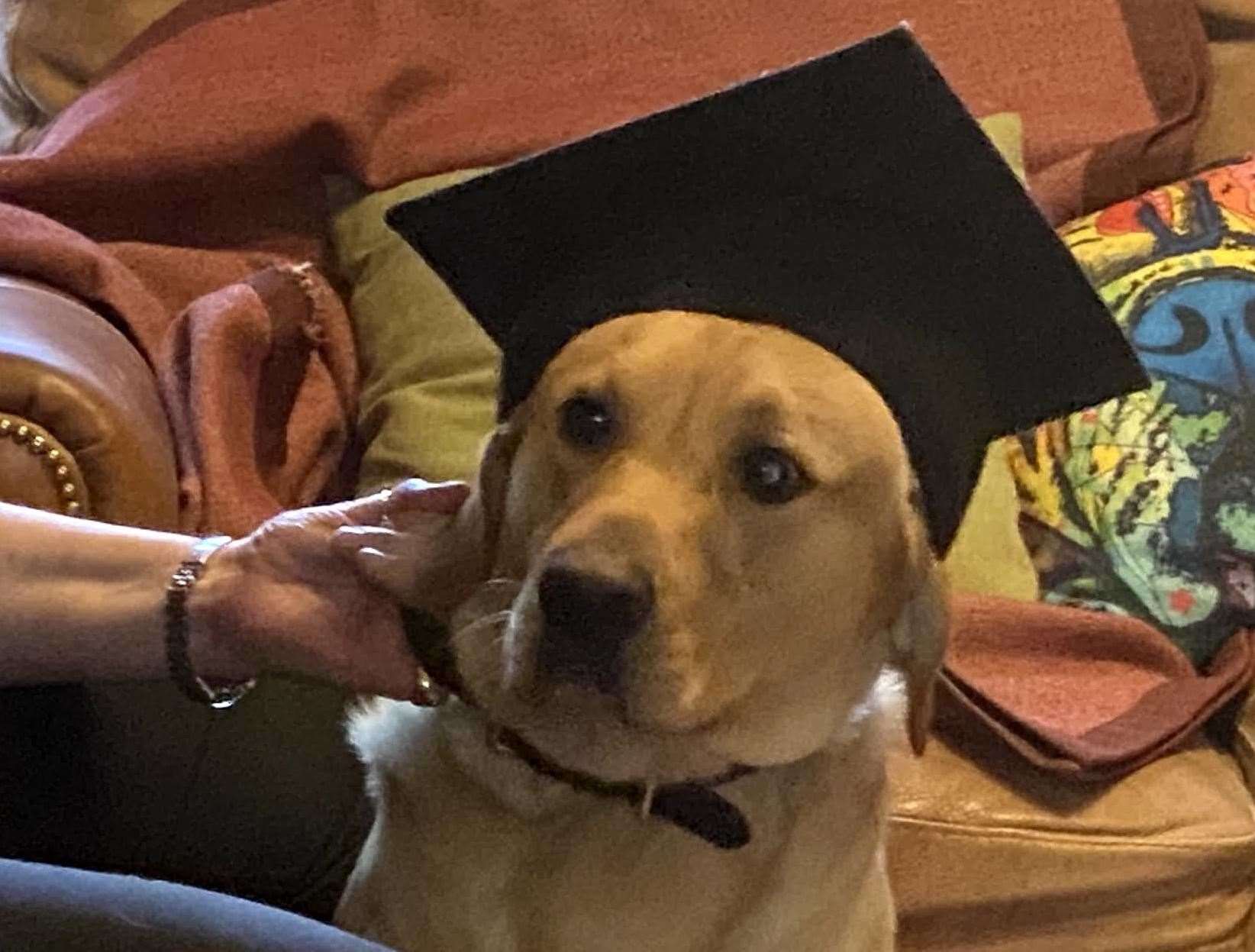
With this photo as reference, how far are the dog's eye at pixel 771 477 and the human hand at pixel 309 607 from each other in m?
0.23

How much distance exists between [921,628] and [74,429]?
27.6 inches

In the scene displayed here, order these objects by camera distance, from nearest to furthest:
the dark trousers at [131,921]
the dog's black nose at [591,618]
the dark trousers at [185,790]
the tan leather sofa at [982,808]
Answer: the dark trousers at [131,921] < the dog's black nose at [591,618] < the dark trousers at [185,790] < the tan leather sofa at [982,808]

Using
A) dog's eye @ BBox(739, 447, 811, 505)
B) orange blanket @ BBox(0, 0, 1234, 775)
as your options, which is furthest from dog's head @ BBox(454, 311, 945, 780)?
orange blanket @ BBox(0, 0, 1234, 775)

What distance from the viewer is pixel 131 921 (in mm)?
730

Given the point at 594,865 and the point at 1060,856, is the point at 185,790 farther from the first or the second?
the point at 1060,856

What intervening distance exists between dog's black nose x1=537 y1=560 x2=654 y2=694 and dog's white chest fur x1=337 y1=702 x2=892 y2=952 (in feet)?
0.46

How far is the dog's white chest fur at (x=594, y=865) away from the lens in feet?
3.45

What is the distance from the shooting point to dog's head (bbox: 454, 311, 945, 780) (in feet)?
3.09

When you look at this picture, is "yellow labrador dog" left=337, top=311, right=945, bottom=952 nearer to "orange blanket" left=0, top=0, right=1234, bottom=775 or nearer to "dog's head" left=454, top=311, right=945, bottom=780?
"dog's head" left=454, top=311, right=945, bottom=780

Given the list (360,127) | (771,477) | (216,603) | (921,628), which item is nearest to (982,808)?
(921,628)

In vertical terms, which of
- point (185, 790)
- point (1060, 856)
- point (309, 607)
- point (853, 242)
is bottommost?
point (1060, 856)

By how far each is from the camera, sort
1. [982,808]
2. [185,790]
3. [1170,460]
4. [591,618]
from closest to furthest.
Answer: [591,618], [185,790], [982,808], [1170,460]

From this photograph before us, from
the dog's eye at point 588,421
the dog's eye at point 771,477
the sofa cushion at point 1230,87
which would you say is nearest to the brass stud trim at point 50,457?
the dog's eye at point 588,421

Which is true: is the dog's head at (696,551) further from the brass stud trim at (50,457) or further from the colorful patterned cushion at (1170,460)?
the colorful patterned cushion at (1170,460)
